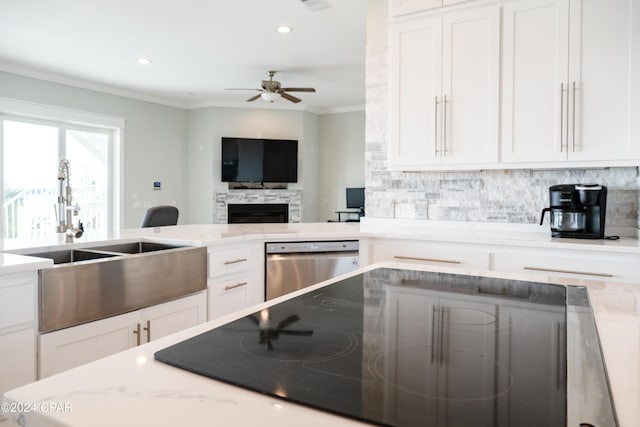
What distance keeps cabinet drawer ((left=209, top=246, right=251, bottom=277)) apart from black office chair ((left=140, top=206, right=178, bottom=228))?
182cm

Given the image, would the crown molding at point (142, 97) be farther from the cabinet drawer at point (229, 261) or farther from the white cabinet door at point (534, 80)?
the white cabinet door at point (534, 80)

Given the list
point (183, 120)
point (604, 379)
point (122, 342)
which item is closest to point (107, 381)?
point (604, 379)

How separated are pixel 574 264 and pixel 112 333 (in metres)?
2.28

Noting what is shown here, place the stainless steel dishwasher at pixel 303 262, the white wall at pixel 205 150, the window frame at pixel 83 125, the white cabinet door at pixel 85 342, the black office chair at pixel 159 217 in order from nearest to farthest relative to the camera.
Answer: the white cabinet door at pixel 85 342
the stainless steel dishwasher at pixel 303 262
the black office chair at pixel 159 217
the window frame at pixel 83 125
the white wall at pixel 205 150

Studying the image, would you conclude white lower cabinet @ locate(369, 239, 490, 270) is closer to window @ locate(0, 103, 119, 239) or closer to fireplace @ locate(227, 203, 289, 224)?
window @ locate(0, 103, 119, 239)

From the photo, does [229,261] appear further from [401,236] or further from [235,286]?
[401,236]

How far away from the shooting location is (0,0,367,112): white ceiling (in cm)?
384

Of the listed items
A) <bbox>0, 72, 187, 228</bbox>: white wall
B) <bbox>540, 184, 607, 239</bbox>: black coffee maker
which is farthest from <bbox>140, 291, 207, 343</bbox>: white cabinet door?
<bbox>0, 72, 187, 228</bbox>: white wall

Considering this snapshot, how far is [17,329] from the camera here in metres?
1.58

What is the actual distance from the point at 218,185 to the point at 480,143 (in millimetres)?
5406

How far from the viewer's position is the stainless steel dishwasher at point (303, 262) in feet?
9.22

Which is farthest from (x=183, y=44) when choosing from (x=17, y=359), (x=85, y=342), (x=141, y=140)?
(x=17, y=359)

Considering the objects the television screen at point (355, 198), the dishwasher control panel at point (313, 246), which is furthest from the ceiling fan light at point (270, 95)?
the dishwasher control panel at point (313, 246)

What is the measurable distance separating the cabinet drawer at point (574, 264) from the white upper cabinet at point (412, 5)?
165cm
